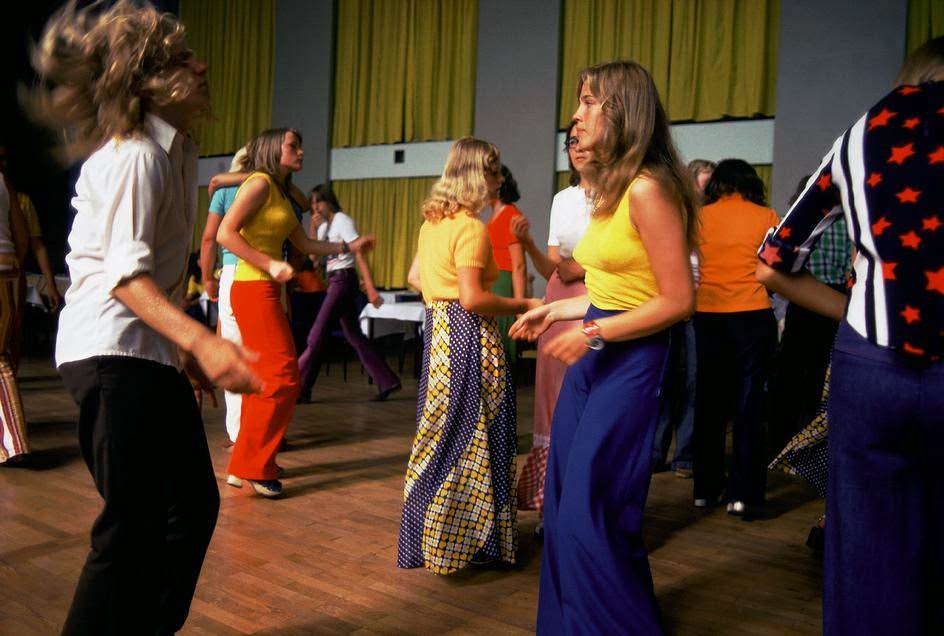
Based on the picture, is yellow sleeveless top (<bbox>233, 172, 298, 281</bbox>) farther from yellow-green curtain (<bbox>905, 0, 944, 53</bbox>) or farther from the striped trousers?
yellow-green curtain (<bbox>905, 0, 944, 53</bbox>)

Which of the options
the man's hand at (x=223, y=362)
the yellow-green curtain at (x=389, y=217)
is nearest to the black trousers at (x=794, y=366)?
the man's hand at (x=223, y=362)

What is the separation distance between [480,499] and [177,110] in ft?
5.11

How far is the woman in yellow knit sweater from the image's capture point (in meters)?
2.62

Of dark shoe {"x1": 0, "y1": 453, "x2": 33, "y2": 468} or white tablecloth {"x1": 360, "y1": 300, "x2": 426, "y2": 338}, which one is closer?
dark shoe {"x1": 0, "y1": 453, "x2": 33, "y2": 468}

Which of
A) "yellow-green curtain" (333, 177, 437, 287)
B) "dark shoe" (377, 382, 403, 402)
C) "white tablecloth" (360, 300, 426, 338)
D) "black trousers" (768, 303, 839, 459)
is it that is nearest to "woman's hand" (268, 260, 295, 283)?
"black trousers" (768, 303, 839, 459)

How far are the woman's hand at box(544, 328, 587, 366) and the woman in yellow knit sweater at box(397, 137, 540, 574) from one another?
845 millimetres

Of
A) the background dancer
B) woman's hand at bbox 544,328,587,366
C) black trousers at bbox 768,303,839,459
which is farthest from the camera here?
the background dancer

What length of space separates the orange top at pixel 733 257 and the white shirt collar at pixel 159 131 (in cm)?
251

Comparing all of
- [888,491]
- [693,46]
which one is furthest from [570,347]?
[693,46]

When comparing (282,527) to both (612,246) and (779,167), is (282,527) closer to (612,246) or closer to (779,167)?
(612,246)

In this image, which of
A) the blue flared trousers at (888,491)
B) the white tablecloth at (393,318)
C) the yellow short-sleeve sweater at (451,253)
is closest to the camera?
the blue flared trousers at (888,491)

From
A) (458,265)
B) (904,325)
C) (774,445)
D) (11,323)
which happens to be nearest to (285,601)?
(458,265)

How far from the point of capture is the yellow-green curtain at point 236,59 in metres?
11.1

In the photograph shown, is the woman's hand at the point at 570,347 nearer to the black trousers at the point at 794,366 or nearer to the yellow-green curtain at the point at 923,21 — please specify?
the black trousers at the point at 794,366
